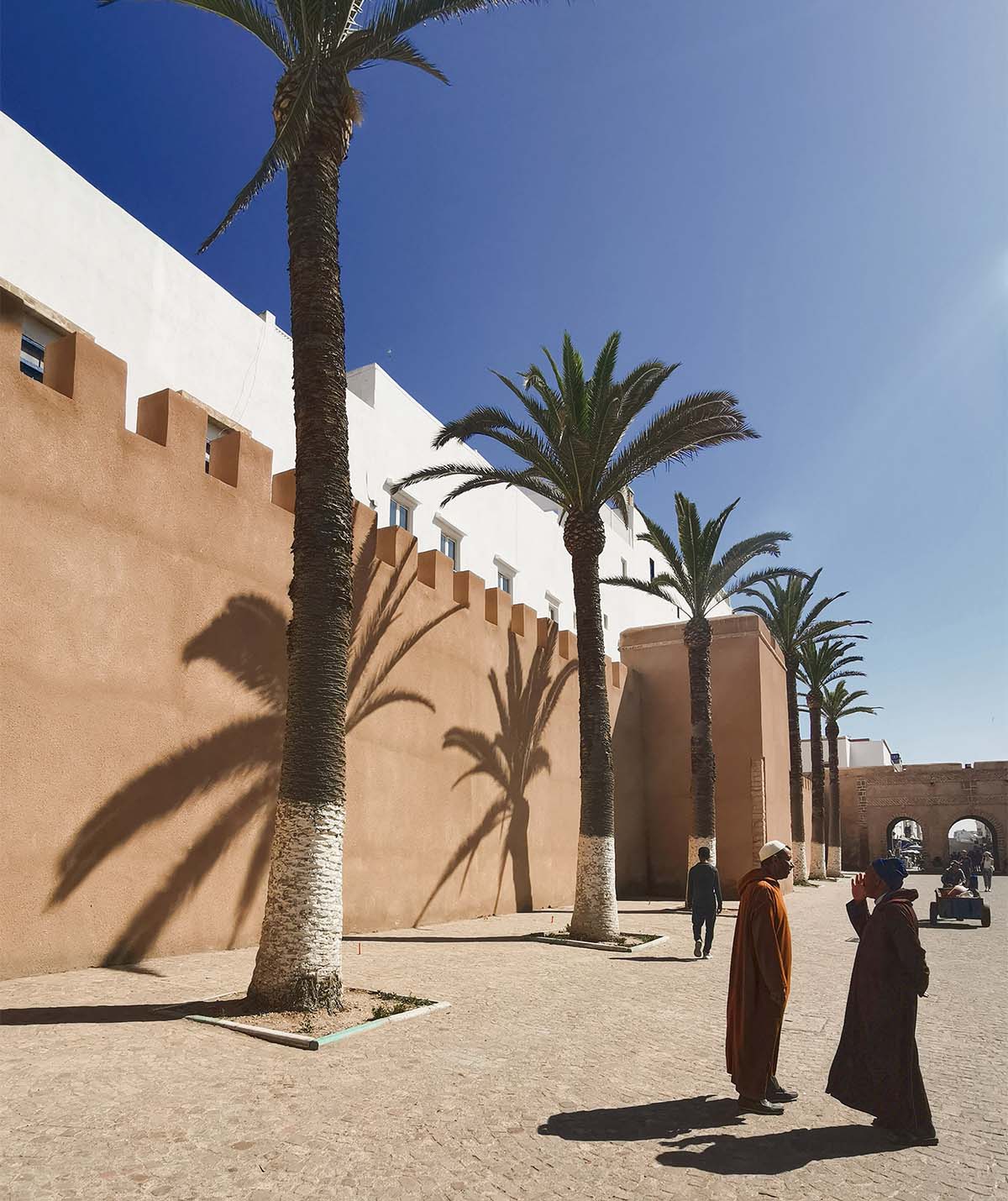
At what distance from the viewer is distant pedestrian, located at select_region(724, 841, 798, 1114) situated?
17.6ft

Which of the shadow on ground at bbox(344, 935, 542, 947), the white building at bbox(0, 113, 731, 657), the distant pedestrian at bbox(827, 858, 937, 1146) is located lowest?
the shadow on ground at bbox(344, 935, 542, 947)

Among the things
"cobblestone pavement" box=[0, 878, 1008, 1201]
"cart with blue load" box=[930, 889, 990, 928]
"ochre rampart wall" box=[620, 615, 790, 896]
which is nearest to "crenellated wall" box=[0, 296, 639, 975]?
"cobblestone pavement" box=[0, 878, 1008, 1201]

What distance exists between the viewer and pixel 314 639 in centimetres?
796

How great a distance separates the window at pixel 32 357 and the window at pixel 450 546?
36.1 ft

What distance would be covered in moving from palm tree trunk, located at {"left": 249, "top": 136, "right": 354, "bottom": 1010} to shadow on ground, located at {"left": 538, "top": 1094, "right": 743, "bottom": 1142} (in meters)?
2.86

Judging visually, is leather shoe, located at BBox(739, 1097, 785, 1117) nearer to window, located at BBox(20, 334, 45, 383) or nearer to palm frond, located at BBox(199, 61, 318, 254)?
palm frond, located at BBox(199, 61, 318, 254)

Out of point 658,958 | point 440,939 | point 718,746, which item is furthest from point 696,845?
point 440,939

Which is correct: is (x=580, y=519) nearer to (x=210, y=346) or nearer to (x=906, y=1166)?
(x=210, y=346)

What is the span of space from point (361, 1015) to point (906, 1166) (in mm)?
4174

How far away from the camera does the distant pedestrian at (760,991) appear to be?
17.6 ft

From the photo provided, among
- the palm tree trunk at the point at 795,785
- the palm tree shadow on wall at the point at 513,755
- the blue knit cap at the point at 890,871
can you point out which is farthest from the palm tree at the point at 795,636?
the blue knit cap at the point at 890,871

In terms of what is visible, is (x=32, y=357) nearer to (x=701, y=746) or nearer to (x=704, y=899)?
(x=704, y=899)

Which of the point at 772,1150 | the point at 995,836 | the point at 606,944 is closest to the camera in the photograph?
the point at 772,1150

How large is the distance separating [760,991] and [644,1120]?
103 centimetres
